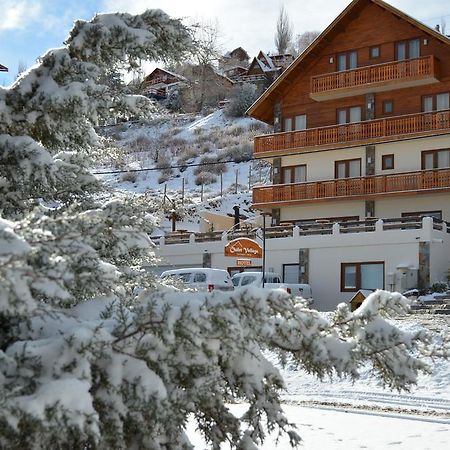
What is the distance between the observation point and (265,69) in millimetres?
82125

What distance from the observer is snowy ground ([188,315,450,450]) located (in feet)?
28.7

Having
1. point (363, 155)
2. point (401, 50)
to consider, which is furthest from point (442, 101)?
point (363, 155)

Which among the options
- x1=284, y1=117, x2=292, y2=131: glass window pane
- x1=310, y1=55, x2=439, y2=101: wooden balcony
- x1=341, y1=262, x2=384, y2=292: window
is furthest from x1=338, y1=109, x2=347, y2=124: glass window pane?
x1=341, y1=262, x2=384, y2=292: window

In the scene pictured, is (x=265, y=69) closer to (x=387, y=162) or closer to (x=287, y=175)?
(x=287, y=175)

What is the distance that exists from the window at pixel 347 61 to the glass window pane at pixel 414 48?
8.42ft

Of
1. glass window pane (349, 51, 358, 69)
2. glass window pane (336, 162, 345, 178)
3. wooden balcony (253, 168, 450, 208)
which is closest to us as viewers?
wooden balcony (253, 168, 450, 208)

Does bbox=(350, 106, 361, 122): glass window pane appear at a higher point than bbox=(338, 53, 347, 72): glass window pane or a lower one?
lower

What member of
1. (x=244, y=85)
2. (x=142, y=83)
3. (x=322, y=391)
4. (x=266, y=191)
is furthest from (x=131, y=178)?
(x=142, y=83)

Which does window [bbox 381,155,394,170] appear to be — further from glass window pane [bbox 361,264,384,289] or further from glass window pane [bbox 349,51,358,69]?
glass window pane [bbox 361,264,384,289]

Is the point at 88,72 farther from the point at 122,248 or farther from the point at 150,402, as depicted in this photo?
the point at 150,402

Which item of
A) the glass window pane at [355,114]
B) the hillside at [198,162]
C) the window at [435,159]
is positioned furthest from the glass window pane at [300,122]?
the hillside at [198,162]

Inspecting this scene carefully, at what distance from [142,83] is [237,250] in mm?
19346

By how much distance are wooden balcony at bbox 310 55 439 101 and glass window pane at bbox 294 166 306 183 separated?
10.8 feet

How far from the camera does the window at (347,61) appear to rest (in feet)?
113
